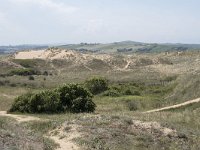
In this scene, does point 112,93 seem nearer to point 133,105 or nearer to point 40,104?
point 133,105

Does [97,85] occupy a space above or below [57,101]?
below

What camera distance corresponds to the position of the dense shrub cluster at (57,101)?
34.8 meters

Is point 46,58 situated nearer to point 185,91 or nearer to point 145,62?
point 145,62

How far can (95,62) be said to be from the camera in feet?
364

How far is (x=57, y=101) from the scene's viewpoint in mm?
35094

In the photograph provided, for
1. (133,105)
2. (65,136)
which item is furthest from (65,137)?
(133,105)

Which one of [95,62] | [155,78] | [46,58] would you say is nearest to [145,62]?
[95,62]

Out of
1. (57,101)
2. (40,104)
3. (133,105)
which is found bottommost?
(133,105)

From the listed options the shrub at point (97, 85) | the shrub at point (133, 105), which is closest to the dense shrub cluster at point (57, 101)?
the shrub at point (133, 105)

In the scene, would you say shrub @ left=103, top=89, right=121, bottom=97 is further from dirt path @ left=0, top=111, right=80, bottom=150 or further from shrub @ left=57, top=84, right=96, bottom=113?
dirt path @ left=0, top=111, right=80, bottom=150

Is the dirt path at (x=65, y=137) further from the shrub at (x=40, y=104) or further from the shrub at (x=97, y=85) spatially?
the shrub at (x=97, y=85)

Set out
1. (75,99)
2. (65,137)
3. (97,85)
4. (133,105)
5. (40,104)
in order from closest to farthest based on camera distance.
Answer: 1. (65,137)
2. (40,104)
3. (75,99)
4. (133,105)
5. (97,85)

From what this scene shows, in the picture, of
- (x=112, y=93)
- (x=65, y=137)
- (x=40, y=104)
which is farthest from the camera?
(x=112, y=93)

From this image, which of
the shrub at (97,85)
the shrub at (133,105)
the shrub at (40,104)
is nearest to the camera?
the shrub at (40,104)
